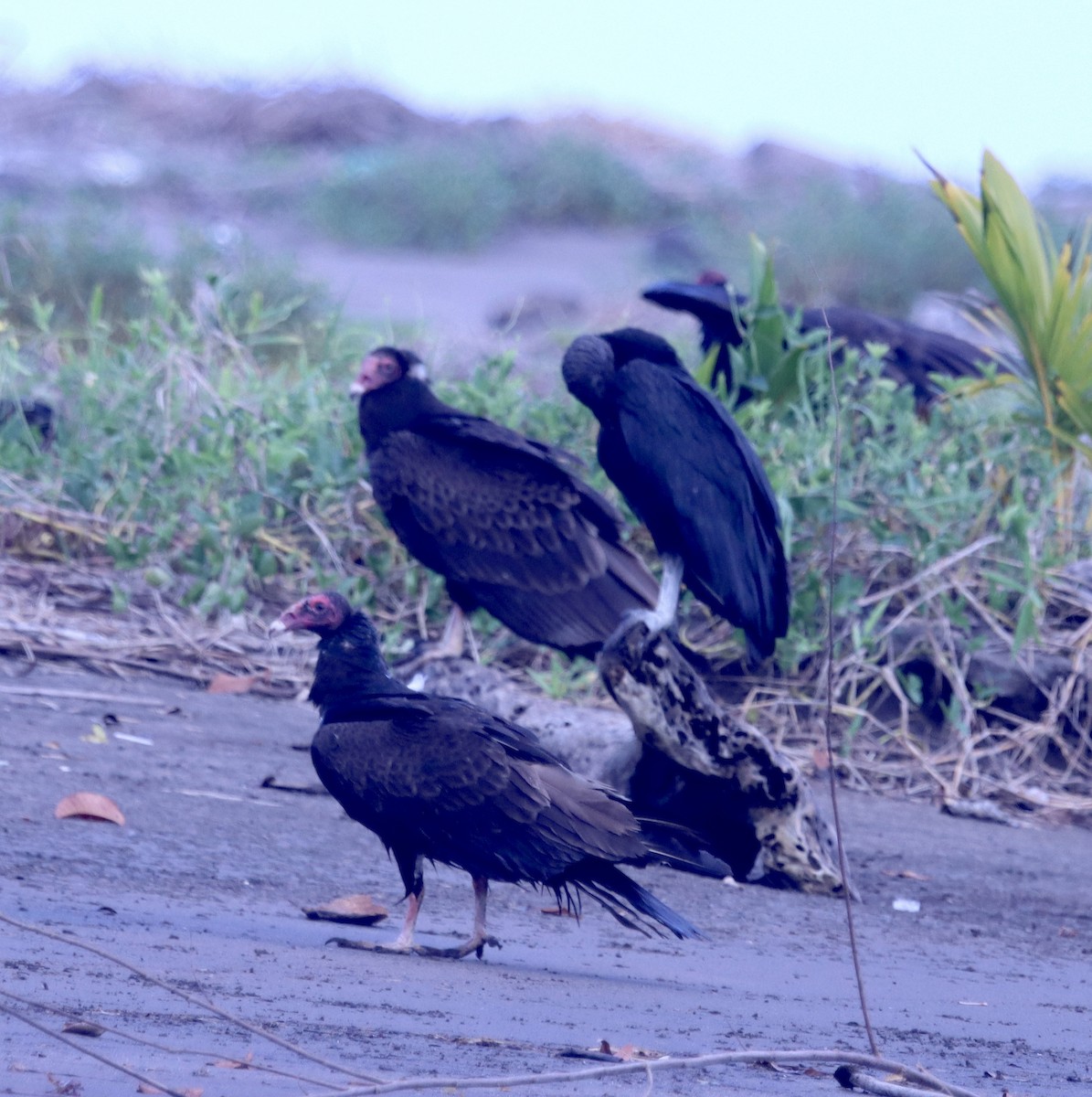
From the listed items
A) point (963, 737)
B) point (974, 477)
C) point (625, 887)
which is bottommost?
point (963, 737)

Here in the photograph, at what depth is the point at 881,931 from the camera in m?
3.82

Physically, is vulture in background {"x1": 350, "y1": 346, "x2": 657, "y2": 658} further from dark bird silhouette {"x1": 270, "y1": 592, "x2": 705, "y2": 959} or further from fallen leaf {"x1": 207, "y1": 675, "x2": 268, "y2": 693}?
dark bird silhouette {"x1": 270, "y1": 592, "x2": 705, "y2": 959}

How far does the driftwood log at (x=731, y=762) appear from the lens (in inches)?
163

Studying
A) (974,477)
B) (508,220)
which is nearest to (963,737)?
(974,477)

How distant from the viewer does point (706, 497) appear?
441cm

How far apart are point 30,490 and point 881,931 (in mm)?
3740

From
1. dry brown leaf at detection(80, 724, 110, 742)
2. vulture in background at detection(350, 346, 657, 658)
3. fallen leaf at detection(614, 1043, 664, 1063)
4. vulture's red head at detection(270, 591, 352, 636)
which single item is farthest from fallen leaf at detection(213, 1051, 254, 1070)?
vulture in background at detection(350, 346, 657, 658)

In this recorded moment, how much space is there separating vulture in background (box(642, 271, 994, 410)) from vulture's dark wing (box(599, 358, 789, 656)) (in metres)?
1.87

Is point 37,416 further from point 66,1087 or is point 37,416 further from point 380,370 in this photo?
point 66,1087

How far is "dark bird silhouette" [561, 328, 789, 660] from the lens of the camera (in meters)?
4.41

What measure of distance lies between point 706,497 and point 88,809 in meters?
1.79

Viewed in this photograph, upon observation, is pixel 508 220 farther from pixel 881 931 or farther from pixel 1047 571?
pixel 881 931

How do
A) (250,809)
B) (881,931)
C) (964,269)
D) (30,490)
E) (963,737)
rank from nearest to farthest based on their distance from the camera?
(881,931) < (250,809) < (963,737) < (30,490) < (964,269)

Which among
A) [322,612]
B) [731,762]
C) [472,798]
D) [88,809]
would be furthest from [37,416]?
[472,798]
